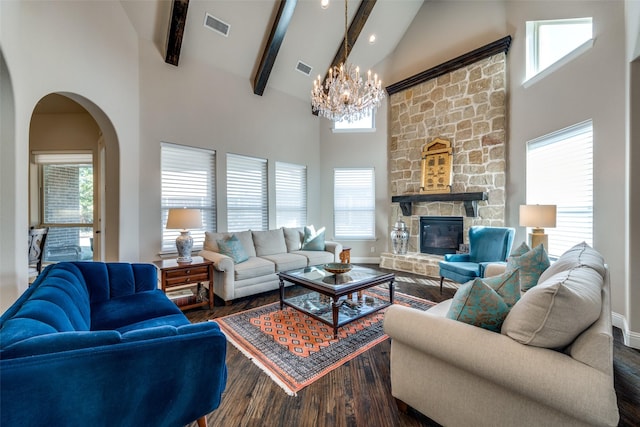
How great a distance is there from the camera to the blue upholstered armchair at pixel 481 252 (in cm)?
352

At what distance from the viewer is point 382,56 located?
5699mm

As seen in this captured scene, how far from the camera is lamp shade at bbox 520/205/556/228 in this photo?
3.01 meters

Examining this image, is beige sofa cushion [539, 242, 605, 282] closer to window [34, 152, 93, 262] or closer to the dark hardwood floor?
the dark hardwood floor

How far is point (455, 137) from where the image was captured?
4.77m

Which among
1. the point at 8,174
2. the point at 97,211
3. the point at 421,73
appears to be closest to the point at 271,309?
the point at 8,174

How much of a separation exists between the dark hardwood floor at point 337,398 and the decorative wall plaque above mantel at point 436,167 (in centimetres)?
307

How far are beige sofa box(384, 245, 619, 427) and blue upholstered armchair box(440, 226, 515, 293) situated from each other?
6.49ft

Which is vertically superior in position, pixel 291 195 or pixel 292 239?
pixel 291 195

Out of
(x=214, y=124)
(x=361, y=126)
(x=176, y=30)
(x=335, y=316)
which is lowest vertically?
(x=335, y=316)

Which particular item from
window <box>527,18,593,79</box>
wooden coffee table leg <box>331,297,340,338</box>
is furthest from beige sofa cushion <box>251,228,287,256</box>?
window <box>527,18,593,79</box>

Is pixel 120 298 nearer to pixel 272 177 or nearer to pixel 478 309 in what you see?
pixel 478 309

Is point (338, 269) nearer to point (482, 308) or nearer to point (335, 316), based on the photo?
point (335, 316)

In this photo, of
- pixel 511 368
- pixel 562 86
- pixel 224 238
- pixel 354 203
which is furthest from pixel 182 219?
pixel 562 86

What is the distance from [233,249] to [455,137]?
4265 mm
